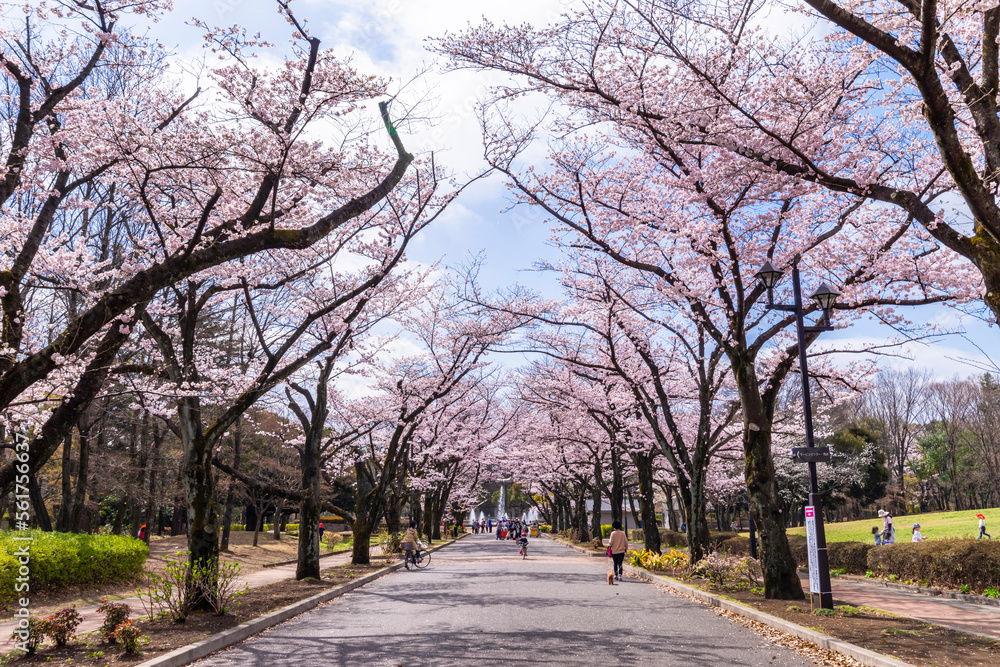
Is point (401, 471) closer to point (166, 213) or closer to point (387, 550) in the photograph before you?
point (387, 550)

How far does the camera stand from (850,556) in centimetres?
2080

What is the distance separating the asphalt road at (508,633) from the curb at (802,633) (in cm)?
41

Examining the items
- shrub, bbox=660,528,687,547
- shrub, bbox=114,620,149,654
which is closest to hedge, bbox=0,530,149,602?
shrub, bbox=114,620,149,654

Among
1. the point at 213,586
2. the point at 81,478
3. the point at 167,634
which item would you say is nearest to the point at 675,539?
the point at 81,478

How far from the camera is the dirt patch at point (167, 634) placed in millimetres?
7605

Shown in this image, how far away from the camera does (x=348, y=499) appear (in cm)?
5875

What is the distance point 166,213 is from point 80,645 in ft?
25.2

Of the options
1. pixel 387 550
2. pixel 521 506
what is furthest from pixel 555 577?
pixel 521 506

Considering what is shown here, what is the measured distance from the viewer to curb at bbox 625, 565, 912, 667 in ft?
24.5

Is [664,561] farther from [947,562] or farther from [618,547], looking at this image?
[947,562]

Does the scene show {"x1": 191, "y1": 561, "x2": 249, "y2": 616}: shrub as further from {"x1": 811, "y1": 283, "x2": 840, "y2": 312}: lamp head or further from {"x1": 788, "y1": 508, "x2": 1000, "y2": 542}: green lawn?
{"x1": 788, "y1": 508, "x2": 1000, "y2": 542}: green lawn

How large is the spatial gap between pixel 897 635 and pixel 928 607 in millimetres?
5169

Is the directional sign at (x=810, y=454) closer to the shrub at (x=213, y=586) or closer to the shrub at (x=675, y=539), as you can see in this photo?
the shrub at (x=213, y=586)

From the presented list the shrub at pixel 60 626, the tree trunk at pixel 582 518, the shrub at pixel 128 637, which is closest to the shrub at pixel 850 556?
the shrub at pixel 128 637
